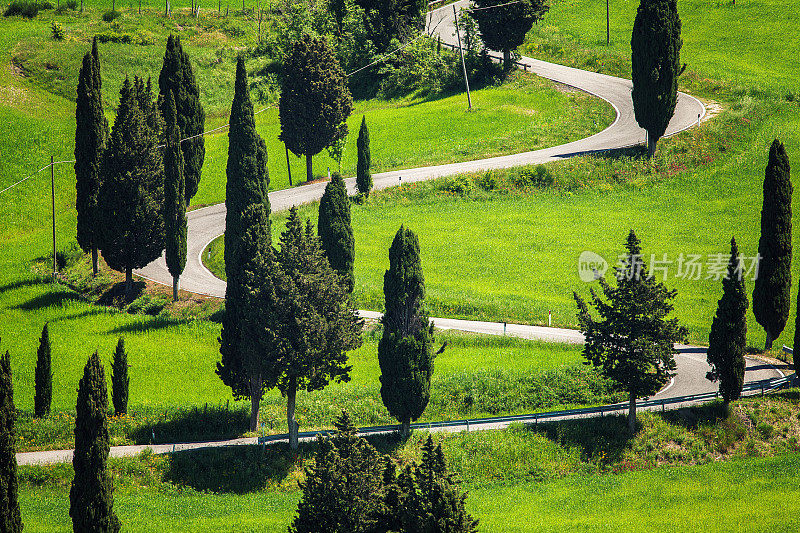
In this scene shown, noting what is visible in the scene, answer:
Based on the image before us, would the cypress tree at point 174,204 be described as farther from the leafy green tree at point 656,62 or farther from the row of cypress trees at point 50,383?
the leafy green tree at point 656,62

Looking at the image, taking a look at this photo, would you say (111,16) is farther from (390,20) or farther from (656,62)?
→ (656,62)

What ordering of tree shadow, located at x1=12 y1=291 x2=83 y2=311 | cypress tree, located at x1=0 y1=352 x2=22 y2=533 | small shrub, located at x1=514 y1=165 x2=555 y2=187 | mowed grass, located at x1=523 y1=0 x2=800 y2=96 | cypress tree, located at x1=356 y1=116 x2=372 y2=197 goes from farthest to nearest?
mowed grass, located at x1=523 y1=0 x2=800 y2=96 → small shrub, located at x1=514 y1=165 x2=555 y2=187 → cypress tree, located at x1=356 y1=116 x2=372 y2=197 → tree shadow, located at x1=12 y1=291 x2=83 y2=311 → cypress tree, located at x1=0 y1=352 x2=22 y2=533

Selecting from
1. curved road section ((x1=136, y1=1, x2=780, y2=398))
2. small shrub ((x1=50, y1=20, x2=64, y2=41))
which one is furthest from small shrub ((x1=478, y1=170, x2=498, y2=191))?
small shrub ((x1=50, y1=20, x2=64, y2=41))

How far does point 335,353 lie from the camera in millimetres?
42906

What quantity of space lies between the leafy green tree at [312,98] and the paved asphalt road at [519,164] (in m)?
5.02

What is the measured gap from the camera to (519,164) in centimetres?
7950

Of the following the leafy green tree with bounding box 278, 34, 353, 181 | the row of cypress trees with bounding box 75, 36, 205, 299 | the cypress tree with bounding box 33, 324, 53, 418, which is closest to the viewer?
the cypress tree with bounding box 33, 324, 53, 418

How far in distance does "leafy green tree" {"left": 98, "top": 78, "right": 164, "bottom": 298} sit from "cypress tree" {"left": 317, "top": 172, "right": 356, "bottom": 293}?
1457cm

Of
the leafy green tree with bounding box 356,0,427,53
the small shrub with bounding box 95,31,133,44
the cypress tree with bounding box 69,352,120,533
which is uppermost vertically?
the leafy green tree with bounding box 356,0,427,53

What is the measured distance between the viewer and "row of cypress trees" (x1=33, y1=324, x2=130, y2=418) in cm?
4647

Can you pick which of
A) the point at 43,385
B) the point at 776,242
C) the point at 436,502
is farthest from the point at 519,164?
the point at 436,502

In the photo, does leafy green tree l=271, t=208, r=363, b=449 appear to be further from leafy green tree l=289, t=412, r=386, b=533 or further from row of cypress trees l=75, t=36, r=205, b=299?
row of cypress trees l=75, t=36, r=205, b=299

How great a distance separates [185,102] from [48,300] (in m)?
22.6

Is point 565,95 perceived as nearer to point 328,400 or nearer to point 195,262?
point 195,262
